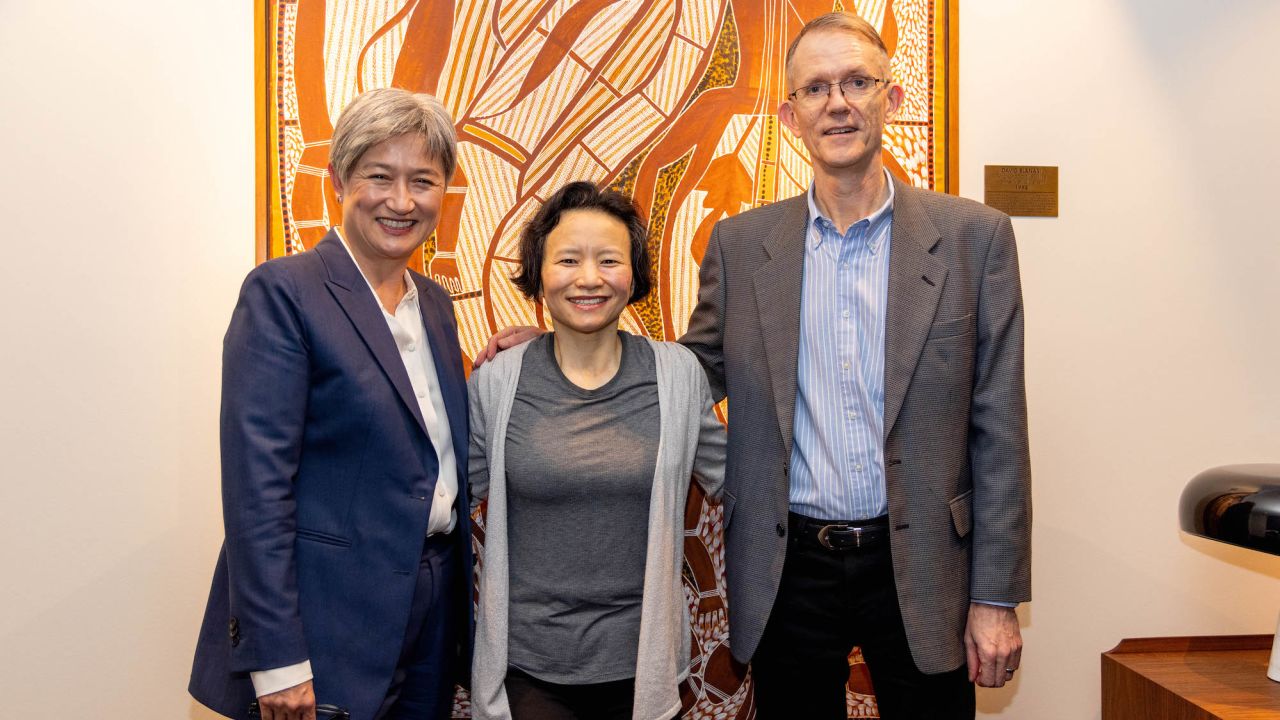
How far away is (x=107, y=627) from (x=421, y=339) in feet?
4.49

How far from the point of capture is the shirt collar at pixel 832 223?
5.68 feet

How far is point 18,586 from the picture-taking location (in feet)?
6.99

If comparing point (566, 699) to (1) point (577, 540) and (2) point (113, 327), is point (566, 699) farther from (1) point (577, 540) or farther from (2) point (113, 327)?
(2) point (113, 327)

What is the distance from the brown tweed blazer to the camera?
162 cm

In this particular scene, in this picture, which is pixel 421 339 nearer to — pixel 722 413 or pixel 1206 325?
pixel 722 413

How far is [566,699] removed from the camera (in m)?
1.50

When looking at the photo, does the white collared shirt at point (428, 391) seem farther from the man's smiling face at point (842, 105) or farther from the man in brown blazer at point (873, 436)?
the man's smiling face at point (842, 105)

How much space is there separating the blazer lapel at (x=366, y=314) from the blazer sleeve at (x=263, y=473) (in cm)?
11

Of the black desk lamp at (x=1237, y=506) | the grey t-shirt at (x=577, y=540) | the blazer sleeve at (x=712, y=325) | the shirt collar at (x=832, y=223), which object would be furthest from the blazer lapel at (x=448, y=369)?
the black desk lamp at (x=1237, y=506)

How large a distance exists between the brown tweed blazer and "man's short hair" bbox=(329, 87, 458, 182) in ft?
2.48

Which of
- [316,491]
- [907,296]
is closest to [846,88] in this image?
[907,296]

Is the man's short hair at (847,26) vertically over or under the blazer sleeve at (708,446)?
over

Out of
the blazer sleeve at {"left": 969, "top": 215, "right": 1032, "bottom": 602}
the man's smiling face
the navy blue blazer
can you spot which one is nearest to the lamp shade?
the blazer sleeve at {"left": 969, "top": 215, "right": 1032, "bottom": 602}

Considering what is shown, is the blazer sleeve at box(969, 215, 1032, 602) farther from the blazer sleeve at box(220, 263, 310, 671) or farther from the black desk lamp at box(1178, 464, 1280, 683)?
the blazer sleeve at box(220, 263, 310, 671)
